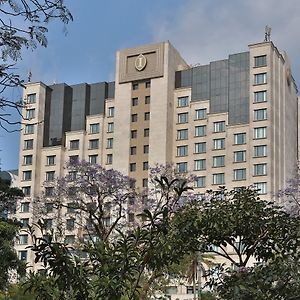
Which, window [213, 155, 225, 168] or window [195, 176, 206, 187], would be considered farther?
window [195, 176, 206, 187]

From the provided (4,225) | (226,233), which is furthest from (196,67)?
(226,233)

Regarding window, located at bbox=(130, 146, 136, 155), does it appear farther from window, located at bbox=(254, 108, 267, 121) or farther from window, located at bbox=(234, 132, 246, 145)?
window, located at bbox=(254, 108, 267, 121)

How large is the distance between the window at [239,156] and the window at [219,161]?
1037 mm

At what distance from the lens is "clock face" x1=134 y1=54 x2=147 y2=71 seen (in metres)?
61.0

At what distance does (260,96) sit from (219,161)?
611cm

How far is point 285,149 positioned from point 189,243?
49945 millimetres

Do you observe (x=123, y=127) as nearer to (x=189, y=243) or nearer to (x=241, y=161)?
(x=241, y=161)

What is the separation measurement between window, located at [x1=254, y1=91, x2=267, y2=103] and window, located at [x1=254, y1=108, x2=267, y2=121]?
0.79m

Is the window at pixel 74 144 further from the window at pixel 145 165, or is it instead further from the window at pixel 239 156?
the window at pixel 239 156

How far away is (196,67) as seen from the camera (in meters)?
61.6

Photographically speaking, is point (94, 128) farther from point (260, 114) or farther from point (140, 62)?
point (260, 114)

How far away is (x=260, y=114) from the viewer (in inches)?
2229

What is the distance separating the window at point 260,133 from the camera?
5605 cm

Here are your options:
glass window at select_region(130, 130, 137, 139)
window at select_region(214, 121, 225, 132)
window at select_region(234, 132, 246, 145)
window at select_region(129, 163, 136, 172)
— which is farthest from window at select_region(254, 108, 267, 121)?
window at select_region(129, 163, 136, 172)
